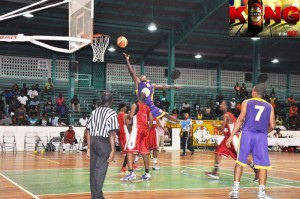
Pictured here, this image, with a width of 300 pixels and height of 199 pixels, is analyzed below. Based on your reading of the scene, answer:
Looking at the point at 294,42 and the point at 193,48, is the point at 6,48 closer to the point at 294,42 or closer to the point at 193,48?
the point at 193,48

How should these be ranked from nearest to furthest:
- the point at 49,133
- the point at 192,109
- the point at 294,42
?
the point at 49,133 < the point at 192,109 < the point at 294,42

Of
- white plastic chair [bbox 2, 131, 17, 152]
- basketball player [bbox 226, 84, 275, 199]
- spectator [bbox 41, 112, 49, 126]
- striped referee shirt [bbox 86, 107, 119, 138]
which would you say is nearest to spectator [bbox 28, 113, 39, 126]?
spectator [bbox 41, 112, 49, 126]

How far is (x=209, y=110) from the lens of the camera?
28.8m

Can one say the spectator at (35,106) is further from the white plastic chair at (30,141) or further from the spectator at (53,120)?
the white plastic chair at (30,141)

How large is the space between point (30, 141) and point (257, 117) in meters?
16.9

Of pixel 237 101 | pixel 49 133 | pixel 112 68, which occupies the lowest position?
pixel 49 133

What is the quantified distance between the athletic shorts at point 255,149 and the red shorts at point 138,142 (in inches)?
120

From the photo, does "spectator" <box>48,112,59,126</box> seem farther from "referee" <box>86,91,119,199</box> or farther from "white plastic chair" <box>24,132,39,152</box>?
"referee" <box>86,91,119,199</box>

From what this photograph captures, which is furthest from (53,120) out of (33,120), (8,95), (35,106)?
(8,95)

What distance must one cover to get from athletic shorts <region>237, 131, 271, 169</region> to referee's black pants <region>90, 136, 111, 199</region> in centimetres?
249

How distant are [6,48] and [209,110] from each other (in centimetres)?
1561

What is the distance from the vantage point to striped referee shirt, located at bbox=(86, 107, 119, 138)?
695 centimetres

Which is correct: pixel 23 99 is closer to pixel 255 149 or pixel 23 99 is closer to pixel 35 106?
pixel 35 106

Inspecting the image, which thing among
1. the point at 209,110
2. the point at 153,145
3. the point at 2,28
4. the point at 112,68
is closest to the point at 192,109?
the point at 209,110
